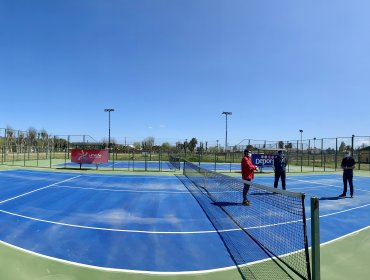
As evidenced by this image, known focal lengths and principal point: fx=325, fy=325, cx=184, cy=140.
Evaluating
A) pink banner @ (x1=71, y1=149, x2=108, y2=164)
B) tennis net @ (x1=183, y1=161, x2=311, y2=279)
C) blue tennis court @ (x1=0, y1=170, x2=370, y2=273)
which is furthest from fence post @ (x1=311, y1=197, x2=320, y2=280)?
pink banner @ (x1=71, y1=149, x2=108, y2=164)

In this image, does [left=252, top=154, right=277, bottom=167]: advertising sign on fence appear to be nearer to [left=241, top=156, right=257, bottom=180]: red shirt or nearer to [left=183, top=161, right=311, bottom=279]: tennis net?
[left=183, top=161, right=311, bottom=279]: tennis net

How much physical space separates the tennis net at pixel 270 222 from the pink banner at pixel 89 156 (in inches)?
602

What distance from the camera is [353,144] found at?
34.4 m

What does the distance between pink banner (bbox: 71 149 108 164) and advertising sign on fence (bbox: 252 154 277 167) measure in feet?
42.0

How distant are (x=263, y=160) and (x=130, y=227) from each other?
19.9 meters

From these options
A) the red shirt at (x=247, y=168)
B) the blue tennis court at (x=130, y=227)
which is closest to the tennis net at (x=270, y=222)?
the blue tennis court at (x=130, y=227)

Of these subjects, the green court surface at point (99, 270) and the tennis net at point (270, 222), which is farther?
the tennis net at point (270, 222)

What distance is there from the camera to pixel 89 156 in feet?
91.1

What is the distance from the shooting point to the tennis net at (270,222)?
595 centimetres

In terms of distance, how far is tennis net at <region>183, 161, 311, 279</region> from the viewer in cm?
595

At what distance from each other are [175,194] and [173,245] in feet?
24.7

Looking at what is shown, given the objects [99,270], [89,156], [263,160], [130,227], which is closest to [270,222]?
[130,227]

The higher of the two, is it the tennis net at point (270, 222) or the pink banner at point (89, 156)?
the pink banner at point (89, 156)

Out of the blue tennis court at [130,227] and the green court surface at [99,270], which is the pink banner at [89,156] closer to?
the blue tennis court at [130,227]
